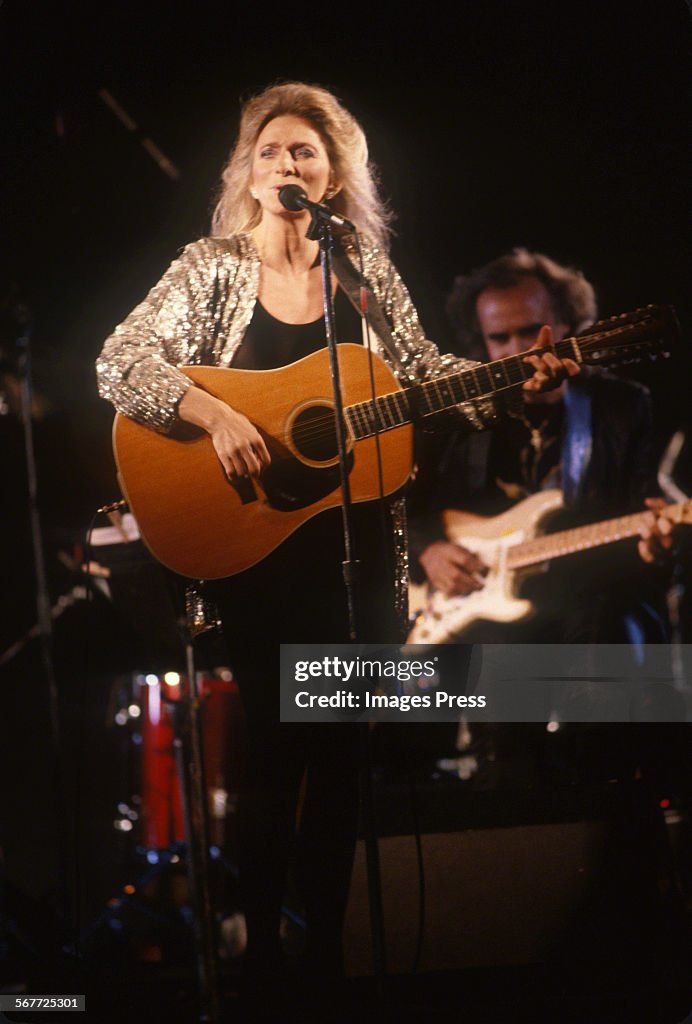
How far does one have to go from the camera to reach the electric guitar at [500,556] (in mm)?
2020

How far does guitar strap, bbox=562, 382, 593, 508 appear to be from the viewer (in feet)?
6.59

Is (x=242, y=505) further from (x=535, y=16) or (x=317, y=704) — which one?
(x=535, y=16)

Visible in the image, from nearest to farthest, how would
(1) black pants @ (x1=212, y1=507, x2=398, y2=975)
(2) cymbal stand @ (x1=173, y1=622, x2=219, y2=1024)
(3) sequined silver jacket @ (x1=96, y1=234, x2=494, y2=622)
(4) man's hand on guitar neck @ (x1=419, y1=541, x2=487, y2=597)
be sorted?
(2) cymbal stand @ (x1=173, y1=622, x2=219, y2=1024), (1) black pants @ (x1=212, y1=507, x2=398, y2=975), (3) sequined silver jacket @ (x1=96, y1=234, x2=494, y2=622), (4) man's hand on guitar neck @ (x1=419, y1=541, x2=487, y2=597)

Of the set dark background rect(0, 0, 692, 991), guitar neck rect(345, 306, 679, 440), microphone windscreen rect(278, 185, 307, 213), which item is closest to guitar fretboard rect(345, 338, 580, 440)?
guitar neck rect(345, 306, 679, 440)

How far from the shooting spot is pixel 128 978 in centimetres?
196

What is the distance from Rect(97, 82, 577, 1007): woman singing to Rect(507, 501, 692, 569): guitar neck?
0.30 metres

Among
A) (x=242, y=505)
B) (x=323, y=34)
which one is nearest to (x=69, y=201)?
(x=323, y=34)

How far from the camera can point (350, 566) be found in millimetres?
1812

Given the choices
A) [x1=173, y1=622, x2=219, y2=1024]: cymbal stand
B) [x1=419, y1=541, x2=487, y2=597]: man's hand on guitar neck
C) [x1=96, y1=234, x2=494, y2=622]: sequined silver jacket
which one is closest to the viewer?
[x1=173, y1=622, x2=219, y2=1024]: cymbal stand

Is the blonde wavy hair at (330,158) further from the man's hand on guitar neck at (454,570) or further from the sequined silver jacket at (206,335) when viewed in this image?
the man's hand on guitar neck at (454,570)

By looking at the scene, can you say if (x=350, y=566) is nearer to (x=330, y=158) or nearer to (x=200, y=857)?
(x=200, y=857)

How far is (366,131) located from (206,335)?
25.6 inches

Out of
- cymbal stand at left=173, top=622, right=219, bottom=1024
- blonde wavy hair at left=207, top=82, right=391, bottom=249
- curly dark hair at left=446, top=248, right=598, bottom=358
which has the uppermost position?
blonde wavy hair at left=207, top=82, right=391, bottom=249

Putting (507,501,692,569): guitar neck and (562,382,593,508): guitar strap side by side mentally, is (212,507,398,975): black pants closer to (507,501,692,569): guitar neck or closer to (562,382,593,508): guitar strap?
(507,501,692,569): guitar neck
